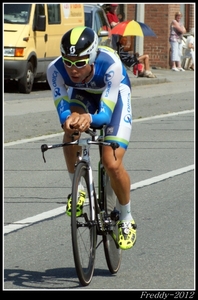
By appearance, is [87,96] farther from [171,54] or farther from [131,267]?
[171,54]

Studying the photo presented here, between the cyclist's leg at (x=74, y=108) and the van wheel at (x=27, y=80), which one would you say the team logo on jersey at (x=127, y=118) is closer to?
the cyclist's leg at (x=74, y=108)

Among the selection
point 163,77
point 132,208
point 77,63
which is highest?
point 77,63

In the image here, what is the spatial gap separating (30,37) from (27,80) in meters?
1.01

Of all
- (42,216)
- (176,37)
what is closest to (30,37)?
(176,37)

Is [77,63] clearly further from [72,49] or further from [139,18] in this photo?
[139,18]

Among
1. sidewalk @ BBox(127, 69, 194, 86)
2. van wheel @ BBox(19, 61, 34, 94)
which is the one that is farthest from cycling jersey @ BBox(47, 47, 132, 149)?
sidewalk @ BBox(127, 69, 194, 86)

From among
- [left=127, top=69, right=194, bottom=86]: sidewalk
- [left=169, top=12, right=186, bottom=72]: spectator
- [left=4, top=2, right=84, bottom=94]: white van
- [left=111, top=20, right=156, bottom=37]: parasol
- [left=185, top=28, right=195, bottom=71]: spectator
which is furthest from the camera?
[left=185, top=28, right=195, bottom=71]: spectator

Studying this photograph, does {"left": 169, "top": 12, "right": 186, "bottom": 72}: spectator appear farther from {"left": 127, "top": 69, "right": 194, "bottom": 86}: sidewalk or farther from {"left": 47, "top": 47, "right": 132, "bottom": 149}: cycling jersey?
{"left": 47, "top": 47, "right": 132, "bottom": 149}: cycling jersey

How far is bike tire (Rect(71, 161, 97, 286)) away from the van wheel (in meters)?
14.6

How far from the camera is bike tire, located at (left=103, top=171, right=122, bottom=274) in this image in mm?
6180

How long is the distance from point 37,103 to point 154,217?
1126 centimetres

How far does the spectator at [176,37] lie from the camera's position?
30.4 metres

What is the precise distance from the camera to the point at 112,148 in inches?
231

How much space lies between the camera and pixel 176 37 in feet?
101
